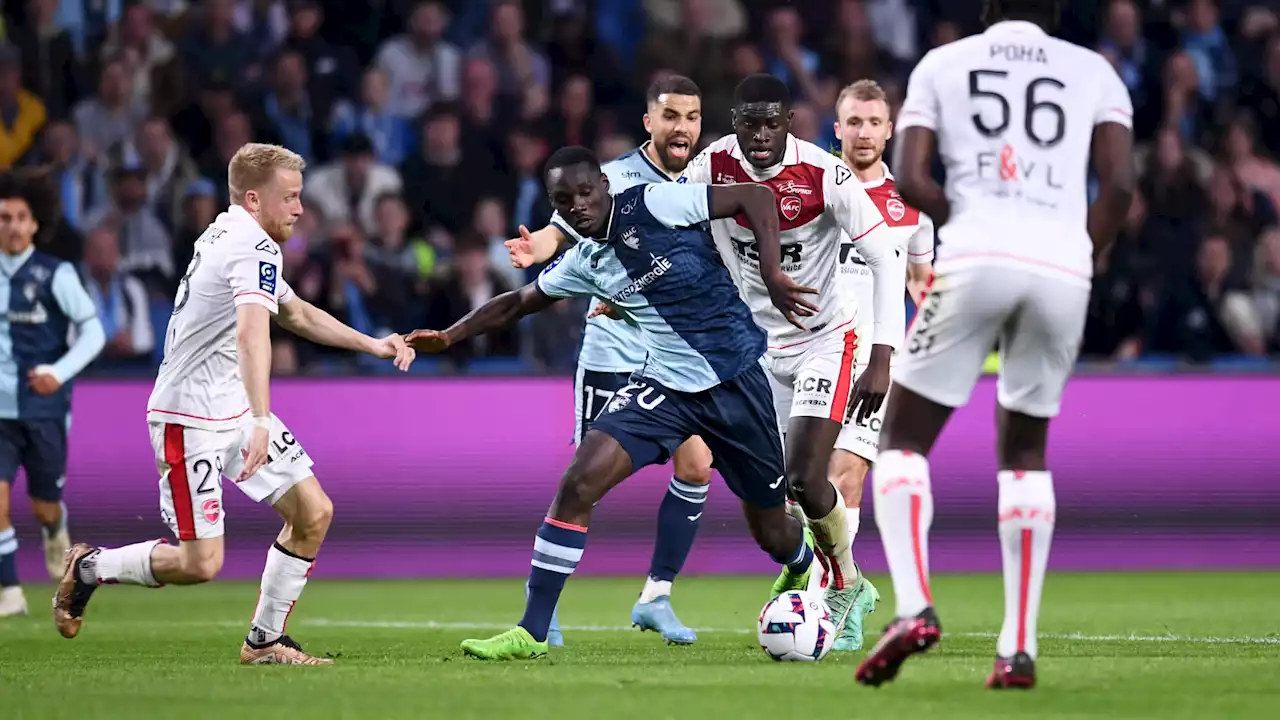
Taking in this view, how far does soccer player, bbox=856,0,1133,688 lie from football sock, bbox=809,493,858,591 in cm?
209

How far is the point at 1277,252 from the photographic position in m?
15.1

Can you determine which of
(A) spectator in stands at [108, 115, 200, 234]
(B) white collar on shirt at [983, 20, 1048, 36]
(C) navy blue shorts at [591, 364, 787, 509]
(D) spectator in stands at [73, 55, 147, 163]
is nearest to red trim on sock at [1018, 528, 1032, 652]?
(B) white collar on shirt at [983, 20, 1048, 36]

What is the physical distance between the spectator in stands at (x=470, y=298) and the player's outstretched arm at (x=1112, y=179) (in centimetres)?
861

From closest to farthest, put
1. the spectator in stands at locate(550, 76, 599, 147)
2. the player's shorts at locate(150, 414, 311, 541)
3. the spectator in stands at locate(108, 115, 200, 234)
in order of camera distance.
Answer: the player's shorts at locate(150, 414, 311, 541)
the spectator in stands at locate(108, 115, 200, 234)
the spectator in stands at locate(550, 76, 599, 147)

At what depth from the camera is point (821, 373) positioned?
8.20 m

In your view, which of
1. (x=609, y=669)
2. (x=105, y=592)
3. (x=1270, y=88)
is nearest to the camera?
(x=609, y=669)

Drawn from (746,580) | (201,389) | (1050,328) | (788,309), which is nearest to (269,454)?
(201,389)

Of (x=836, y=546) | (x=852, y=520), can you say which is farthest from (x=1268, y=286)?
(x=836, y=546)

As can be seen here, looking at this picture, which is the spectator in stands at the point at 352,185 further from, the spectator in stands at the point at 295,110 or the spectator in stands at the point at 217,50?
the spectator in stands at the point at 217,50

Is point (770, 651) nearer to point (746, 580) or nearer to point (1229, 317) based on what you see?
point (746, 580)

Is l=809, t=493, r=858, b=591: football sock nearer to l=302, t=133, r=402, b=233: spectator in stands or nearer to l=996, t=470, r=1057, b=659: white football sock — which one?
l=996, t=470, r=1057, b=659: white football sock

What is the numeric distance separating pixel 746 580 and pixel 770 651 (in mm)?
5542

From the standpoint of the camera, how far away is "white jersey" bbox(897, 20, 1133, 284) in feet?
18.6

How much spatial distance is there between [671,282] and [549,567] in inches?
49.6
